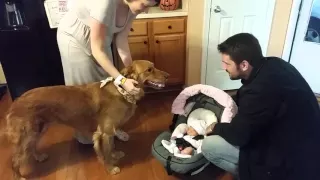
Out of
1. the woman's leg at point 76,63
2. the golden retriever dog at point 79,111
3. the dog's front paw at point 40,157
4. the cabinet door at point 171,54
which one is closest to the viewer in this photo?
the golden retriever dog at point 79,111

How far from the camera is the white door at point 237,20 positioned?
2.71 m

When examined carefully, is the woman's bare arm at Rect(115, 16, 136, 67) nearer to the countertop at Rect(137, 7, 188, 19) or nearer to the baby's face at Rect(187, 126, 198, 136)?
the countertop at Rect(137, 7, 188, 19)

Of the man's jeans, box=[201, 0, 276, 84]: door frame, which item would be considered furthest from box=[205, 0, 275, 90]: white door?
the man's jeans

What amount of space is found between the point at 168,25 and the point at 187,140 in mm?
1157

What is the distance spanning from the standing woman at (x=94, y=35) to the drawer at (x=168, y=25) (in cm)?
62

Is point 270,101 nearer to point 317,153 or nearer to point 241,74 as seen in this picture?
point 241,74

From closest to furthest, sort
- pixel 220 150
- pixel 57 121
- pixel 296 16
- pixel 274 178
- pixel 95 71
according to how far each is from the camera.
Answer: pixel 274 178 < pixel 220 150 < pixel 57 121 < pixel 95 71 < pixel 296 16

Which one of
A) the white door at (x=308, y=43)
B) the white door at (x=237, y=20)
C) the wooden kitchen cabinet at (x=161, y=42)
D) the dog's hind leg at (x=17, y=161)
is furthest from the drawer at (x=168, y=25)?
the dog's hind leg at (x=17, y=161)

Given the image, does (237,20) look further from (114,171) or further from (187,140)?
(114,171)

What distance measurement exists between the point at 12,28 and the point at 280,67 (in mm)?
A: 2190

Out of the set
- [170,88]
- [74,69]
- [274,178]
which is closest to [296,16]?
[170,88]

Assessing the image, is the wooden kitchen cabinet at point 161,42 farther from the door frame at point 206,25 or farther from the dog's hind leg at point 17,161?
the dog's hind leg at point 17,161

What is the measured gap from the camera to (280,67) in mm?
1470

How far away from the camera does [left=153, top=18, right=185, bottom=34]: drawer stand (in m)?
2.70
